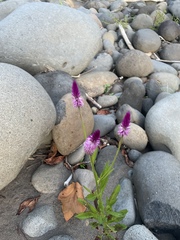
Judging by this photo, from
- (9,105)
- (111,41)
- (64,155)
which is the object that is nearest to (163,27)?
(111,41)

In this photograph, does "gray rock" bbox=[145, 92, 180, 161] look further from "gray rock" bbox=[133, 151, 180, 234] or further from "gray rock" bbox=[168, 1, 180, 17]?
"gray rock" bbox=[168, 1, 180, 17]

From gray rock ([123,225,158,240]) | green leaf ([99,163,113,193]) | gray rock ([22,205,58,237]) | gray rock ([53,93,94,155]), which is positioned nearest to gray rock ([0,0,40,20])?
gray rock ([53,93,94,155])

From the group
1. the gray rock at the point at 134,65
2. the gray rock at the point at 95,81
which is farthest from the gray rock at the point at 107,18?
the gray rock at the point at 95,81

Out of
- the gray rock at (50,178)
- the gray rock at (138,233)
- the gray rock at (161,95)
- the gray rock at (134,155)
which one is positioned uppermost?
the gray rock at (161,95)

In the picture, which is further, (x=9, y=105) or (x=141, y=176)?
(x=141, y=176)

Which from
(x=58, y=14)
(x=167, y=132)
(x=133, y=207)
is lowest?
(x=133, y=207)

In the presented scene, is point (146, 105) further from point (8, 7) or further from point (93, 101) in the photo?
point (8, 7)

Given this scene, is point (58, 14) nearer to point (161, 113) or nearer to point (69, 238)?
point (161, 113)

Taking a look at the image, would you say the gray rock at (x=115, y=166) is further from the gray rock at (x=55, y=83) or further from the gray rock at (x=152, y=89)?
the gray rock at (x=152, y=89)
